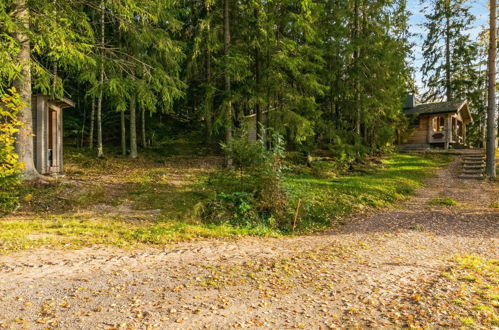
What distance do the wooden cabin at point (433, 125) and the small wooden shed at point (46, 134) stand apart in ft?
78.4

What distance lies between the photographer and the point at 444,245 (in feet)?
22.8

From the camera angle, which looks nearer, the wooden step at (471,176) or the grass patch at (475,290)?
the grass patch at (475,290)

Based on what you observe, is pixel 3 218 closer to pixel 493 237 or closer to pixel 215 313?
pixel 215 313

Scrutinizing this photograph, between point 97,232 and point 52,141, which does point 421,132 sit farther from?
point 97,232

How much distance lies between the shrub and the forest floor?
2.64 m

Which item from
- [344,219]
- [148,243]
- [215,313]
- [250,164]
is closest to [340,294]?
[215,313]

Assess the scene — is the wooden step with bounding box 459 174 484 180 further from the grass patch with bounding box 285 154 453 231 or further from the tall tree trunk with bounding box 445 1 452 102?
the tall tree trunk with bounding box 445 1 452 102

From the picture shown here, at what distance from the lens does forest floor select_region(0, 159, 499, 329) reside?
353 cm

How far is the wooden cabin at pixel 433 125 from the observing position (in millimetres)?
26156

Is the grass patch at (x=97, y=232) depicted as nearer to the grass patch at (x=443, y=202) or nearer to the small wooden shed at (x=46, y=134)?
the small wooden shed at (x=46, y=134)

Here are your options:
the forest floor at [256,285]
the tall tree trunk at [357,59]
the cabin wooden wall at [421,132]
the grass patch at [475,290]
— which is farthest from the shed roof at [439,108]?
the forest floor at [256,285]

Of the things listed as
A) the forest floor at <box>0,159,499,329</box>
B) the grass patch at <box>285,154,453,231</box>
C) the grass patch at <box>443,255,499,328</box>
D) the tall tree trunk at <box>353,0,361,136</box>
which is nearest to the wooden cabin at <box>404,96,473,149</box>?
the grass patch at <box>285,154,453,231</box>

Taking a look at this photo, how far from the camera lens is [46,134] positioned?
11.7 m

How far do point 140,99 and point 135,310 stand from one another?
806 centimetres
